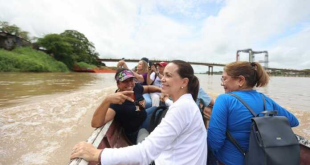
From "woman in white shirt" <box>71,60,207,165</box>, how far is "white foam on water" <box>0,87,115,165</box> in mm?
2862

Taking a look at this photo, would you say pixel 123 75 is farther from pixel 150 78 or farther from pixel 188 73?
pixel 150 78

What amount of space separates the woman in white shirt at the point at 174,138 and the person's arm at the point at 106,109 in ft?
1.53

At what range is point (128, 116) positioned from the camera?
1968mm

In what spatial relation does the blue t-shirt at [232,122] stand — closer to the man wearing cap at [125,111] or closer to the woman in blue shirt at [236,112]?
the woman in blue shirt at [236,112]

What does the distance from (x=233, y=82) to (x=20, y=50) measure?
122ft

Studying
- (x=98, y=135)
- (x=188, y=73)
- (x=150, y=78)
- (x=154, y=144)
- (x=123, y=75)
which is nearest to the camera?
(x=154, y=144)

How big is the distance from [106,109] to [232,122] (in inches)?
45.0

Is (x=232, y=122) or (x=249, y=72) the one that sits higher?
(x=249, y=72)

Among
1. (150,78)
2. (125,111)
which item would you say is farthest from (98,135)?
(150,78)

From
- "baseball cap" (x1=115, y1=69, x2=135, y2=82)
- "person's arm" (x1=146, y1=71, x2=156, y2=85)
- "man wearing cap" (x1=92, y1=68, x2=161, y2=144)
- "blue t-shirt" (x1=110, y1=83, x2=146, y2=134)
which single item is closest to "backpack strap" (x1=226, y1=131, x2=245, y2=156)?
"man wearing cap" (x1=92, y1=68, x2=161, y2=144)

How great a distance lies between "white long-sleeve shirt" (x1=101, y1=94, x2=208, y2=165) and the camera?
0.93 meters

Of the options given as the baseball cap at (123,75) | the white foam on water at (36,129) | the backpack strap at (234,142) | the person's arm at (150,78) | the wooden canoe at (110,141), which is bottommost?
the white foam on water at (36,129)

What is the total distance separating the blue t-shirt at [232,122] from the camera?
4.02 feet

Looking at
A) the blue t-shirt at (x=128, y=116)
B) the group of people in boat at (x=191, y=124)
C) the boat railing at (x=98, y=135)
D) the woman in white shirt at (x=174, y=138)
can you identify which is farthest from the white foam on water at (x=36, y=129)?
the woman in white shirt at (x=174, y=138)
